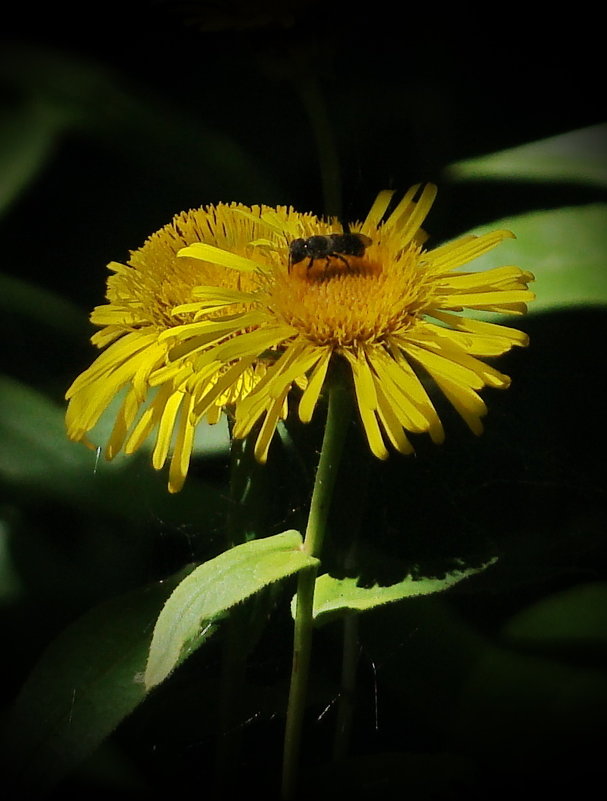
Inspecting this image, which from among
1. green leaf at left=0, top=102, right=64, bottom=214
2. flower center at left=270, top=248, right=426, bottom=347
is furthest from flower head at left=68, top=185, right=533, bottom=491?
green leaf at left=0, top=102, right=64, bottom=214

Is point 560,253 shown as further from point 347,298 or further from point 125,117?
point 125,117

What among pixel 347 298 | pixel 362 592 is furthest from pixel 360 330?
pixel 362 592

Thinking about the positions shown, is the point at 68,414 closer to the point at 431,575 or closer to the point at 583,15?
the point at 431,575

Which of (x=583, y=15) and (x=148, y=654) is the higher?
(x=583, y=15)

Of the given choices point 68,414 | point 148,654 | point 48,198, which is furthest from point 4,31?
point 148,654

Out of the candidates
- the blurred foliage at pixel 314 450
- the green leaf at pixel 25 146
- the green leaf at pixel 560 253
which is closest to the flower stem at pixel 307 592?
the blurred foliage at pixel 314 450

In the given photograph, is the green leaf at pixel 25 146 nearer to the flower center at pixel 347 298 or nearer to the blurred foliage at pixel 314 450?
the blurred foliage at pixel 314 450
